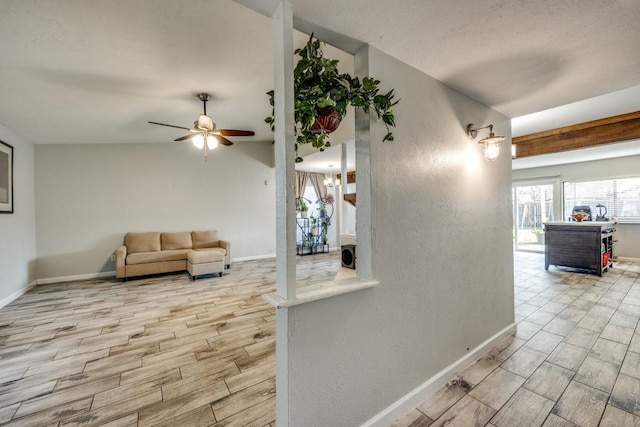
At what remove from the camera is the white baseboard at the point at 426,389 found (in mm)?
1502

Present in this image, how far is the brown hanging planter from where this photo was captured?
1296 millimetres

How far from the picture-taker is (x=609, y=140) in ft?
12.4

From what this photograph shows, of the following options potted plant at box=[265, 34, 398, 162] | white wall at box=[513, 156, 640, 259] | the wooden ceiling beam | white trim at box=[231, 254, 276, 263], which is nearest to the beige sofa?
white trim at box=[231, 254, 276, 263]

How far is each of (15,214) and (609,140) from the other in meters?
8.92

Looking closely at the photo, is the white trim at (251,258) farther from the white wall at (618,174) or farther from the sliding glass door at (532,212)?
the white wall at (618,174)

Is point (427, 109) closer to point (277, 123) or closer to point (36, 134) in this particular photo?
point (277, 123)

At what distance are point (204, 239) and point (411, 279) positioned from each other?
16.6 feet

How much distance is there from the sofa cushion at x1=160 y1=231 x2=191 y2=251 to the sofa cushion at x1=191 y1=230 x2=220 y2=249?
0.13 meters

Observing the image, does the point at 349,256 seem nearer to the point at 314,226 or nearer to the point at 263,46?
the point at 263,46

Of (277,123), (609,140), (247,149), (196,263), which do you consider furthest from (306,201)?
(277,123)

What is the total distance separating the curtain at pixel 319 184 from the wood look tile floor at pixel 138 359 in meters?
5.11

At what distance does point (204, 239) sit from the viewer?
5645 millimetres

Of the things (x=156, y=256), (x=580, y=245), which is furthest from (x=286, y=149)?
(x=580, y=245)

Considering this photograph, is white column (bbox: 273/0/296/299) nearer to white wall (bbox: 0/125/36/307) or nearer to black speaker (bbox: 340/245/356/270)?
black speaker (bbox: 340/245/356/270)
